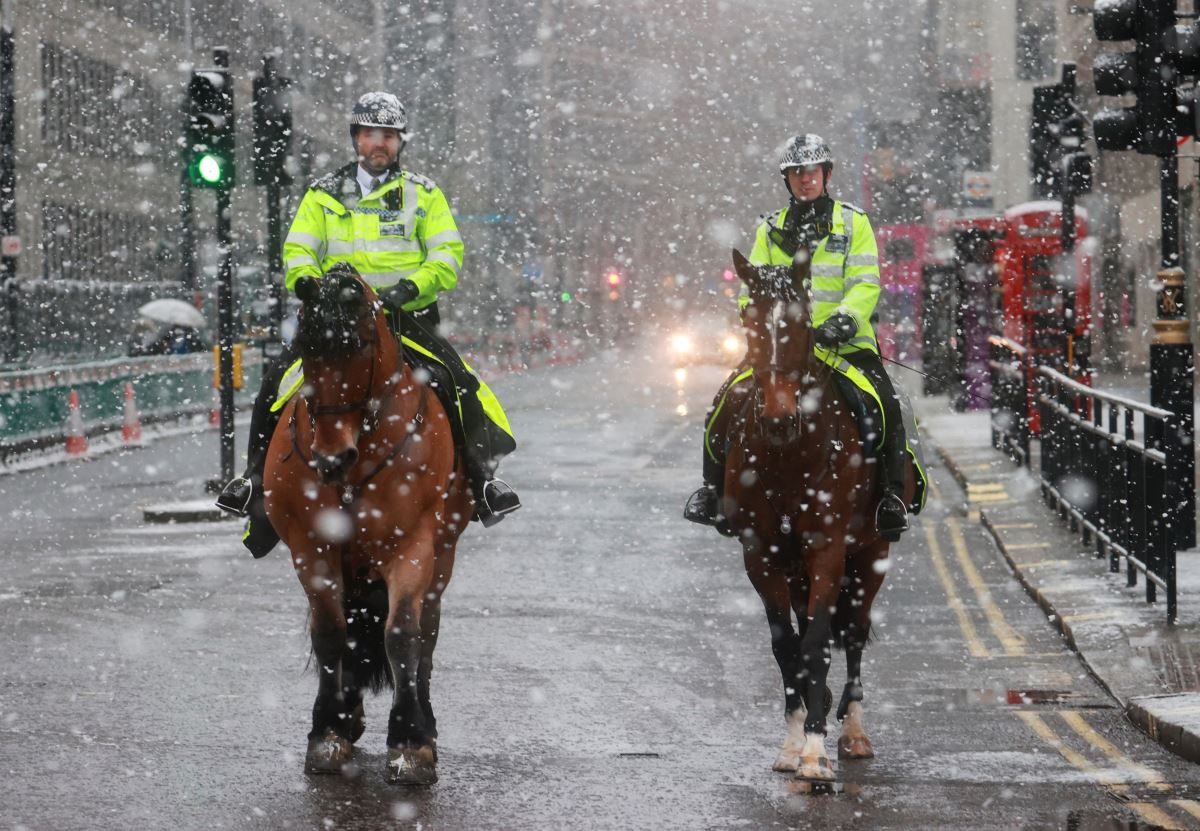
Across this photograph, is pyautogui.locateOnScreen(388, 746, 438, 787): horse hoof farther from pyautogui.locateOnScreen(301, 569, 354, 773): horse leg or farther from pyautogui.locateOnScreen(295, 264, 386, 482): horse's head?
pyautogui.locateOnScreen(295, 264, 386, 482): horse's head

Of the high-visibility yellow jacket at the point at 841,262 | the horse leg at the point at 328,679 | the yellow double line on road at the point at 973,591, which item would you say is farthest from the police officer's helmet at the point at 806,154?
the yellow double line on road at the point at 973,591

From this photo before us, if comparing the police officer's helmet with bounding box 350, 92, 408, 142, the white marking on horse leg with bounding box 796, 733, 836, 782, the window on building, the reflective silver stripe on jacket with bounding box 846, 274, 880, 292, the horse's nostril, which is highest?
the window on building

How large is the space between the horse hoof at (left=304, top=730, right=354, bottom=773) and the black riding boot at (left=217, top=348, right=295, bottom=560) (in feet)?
2.93

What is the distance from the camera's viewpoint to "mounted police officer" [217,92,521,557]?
26.0 feet

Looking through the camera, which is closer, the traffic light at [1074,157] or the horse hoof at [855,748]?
the horse hoof at [855,748]

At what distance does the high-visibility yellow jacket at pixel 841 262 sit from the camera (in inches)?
313

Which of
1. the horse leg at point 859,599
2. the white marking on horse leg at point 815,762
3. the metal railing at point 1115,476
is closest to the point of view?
the white marking on horse leg at point 815,762

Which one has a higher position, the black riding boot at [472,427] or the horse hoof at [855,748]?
the black riding boot at [472,427]

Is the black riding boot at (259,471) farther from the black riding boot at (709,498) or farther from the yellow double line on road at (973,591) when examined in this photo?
the yellow double line on road at (973,591)

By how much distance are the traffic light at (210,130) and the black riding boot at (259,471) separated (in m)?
10.5

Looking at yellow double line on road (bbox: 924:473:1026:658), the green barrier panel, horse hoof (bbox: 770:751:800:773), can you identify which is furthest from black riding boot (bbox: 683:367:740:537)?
the green barrier panel

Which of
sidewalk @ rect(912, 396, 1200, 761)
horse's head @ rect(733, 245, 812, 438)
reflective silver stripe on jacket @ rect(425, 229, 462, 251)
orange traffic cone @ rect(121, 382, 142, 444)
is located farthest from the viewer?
orange traffic cone @ rect(121, 382, 142, 444)

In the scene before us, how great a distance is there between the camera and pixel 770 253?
8.14m

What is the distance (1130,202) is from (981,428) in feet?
72.8
